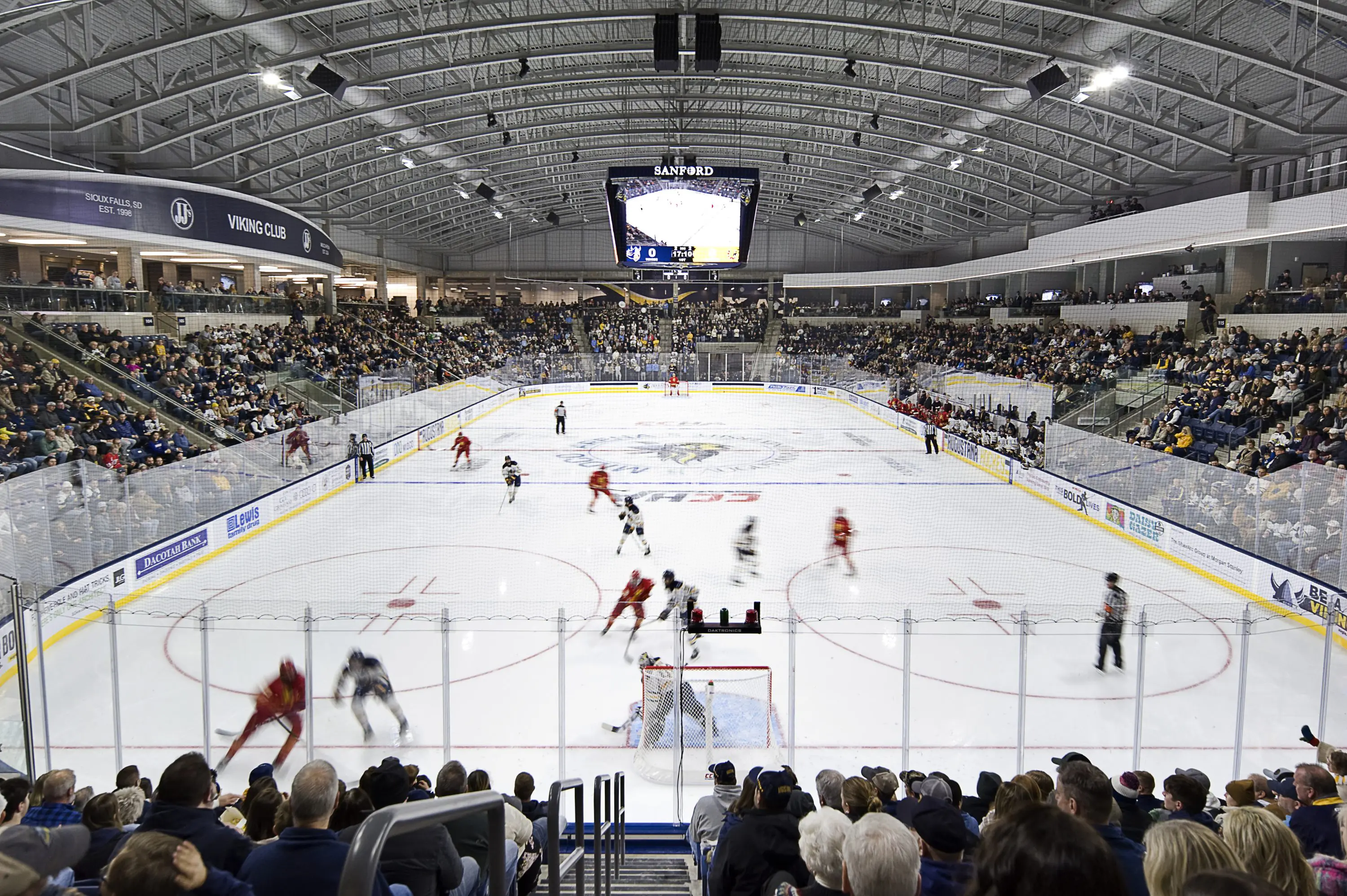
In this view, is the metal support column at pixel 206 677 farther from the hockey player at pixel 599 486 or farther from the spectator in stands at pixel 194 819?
the hockey player at pixel 599 486

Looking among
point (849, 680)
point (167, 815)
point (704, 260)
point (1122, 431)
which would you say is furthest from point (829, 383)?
point (167, 815)

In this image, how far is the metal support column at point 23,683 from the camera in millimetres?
6039

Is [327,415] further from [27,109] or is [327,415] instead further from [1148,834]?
[1148,834]

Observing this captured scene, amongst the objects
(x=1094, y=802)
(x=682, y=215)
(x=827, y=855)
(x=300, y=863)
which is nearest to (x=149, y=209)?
(x=682, y=215)

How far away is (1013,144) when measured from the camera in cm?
2544

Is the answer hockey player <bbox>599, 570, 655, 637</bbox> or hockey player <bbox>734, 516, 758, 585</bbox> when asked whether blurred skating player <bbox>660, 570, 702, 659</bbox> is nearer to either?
hockey player <bbox>599, 570, 655, 637</bbox>

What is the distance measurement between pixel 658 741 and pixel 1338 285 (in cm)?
1987

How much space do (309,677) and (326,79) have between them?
15.7 metres

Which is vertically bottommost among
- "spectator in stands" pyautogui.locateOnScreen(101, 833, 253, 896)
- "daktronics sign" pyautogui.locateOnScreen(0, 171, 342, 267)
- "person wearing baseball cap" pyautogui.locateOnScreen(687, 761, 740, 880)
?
"person wearing baseball cap" pyautogui.locateOnScreen(687, 761, 740, 880)

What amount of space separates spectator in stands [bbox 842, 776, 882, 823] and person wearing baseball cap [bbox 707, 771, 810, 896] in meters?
0.65

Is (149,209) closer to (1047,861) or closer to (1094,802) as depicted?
(1094,802)

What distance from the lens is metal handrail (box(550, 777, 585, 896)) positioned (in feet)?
8.73

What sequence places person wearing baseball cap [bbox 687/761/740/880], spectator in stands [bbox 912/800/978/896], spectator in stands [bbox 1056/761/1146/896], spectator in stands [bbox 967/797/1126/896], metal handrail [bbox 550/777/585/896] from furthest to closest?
→ person wearing baseball cap [bbox 687/761/740/880] < spectator in stands [bbox 1056/761/1146/896] < spectator in stands [bbox 912/800/978/896] < metal handrail [bbox 550/777/585/896] < spectator in stands [bbox 967/797/1126/896]

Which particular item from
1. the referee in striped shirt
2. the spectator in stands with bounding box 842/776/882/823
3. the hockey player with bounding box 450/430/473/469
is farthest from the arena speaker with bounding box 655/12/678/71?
the spectator in stands with bounding box 842/776/882/823
